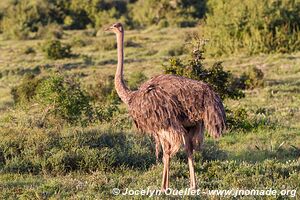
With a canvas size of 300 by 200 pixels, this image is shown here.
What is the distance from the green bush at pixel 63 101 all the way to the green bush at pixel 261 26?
1328 centimetres

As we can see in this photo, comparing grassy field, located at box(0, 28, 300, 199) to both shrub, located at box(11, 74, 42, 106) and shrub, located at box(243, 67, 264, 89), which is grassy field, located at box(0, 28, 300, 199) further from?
shrub, located at box(243, 67, 264, 89)

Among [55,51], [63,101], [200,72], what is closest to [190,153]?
[200,72]

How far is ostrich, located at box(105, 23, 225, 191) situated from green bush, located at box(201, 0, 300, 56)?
1726 cm

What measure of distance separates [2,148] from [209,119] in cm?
339

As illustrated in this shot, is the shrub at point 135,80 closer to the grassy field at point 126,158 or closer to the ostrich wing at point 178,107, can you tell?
the grassy field at point 126,158

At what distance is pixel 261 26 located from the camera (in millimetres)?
23781

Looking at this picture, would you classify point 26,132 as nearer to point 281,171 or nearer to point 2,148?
point 2,148

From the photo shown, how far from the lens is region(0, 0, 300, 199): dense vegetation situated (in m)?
7.45

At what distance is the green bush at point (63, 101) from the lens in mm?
11016

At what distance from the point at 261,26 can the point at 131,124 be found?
13.7m

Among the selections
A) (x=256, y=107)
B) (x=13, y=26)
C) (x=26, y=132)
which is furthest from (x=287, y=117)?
(x=13, y=26)

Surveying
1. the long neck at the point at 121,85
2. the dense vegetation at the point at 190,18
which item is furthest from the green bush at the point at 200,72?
the dense vegetation at the point at 190,18

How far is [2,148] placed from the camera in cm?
853

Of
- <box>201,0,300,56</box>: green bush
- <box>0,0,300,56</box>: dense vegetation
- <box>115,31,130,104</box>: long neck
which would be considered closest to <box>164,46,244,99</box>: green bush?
<box>115,31,130,104</box>: long neck
